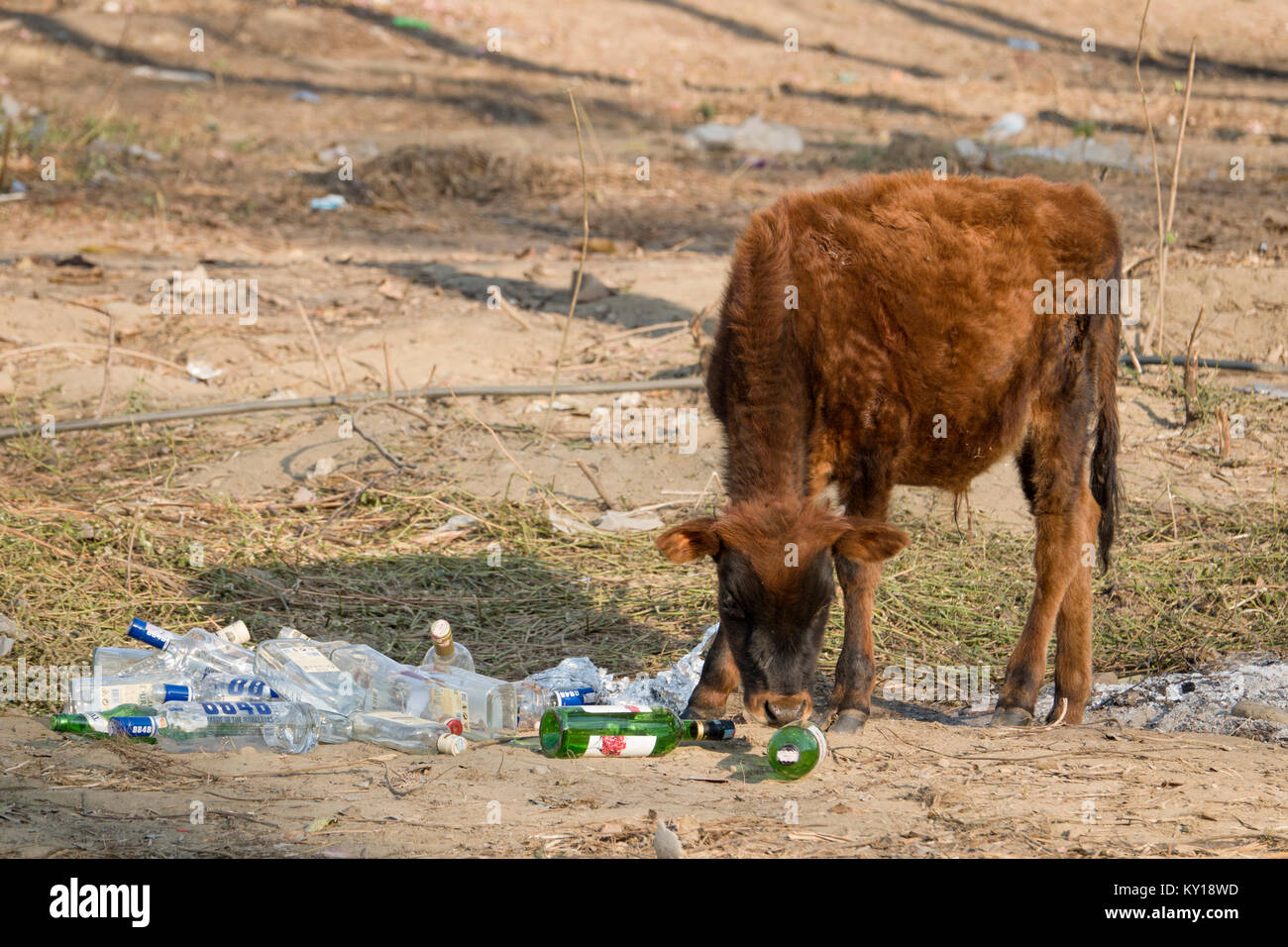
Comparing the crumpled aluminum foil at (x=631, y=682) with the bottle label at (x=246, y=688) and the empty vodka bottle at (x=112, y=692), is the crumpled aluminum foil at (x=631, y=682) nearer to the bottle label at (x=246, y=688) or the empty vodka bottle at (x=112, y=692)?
the bottle label at (x=246, y=688)

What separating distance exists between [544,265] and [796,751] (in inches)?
305

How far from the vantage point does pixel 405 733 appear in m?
4.36

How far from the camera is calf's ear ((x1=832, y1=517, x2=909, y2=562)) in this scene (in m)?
4.23

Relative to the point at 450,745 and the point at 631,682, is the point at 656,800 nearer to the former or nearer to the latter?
the point at 450,745

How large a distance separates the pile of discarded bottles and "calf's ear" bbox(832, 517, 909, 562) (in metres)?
1.22

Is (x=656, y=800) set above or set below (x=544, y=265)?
below

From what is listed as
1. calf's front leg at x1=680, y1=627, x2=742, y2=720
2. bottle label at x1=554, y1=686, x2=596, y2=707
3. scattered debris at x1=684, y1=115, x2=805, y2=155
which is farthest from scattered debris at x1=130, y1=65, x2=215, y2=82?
calf's front leg at x1=680, y1=627, x2=742, y2=720

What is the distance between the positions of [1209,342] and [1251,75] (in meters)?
12.9

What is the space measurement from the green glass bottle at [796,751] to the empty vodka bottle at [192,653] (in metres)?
1.96

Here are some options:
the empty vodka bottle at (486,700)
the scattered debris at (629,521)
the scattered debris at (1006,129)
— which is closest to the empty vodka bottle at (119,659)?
the empty vodka bottle at (486,700)

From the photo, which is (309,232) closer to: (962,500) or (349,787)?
(962,500)

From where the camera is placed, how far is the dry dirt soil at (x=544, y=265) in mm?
3750

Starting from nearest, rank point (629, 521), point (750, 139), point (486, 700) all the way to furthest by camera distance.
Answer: point (486, 700) < point (629, 521) < point (750, 139)

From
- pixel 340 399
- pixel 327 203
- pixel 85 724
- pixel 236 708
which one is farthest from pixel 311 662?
pixel 327 203
